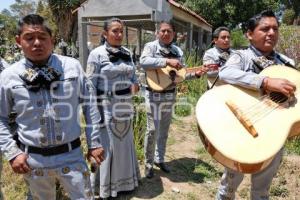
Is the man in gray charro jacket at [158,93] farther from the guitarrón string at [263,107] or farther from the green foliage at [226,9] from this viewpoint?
the green foliage at [226,9]

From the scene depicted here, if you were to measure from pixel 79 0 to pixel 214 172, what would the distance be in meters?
9.93

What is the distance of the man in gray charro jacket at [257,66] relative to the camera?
304 centimetres

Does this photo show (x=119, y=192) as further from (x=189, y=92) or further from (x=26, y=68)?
(x=189, y=92)

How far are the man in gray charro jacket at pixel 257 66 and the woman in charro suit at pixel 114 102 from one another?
4.34 ft

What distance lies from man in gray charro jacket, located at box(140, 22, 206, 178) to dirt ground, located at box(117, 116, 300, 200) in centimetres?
29

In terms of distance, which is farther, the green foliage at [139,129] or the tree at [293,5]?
the tree at [293,5]

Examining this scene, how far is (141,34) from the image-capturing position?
46.1 feet

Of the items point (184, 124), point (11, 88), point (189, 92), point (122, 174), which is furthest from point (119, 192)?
point (189, 92)

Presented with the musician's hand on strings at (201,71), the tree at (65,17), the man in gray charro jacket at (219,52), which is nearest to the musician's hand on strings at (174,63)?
the musician's hand on strings at (201,71)

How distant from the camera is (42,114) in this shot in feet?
9.05

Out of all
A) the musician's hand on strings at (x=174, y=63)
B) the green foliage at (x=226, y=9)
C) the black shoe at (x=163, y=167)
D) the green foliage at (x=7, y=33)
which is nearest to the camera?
the musician's hand on strings at (x=174, y=63)

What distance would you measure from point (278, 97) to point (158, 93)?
204 centimetres

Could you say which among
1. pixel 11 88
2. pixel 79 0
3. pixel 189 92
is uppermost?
pixel 79 0

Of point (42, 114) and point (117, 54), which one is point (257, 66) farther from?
point (42, 114)
